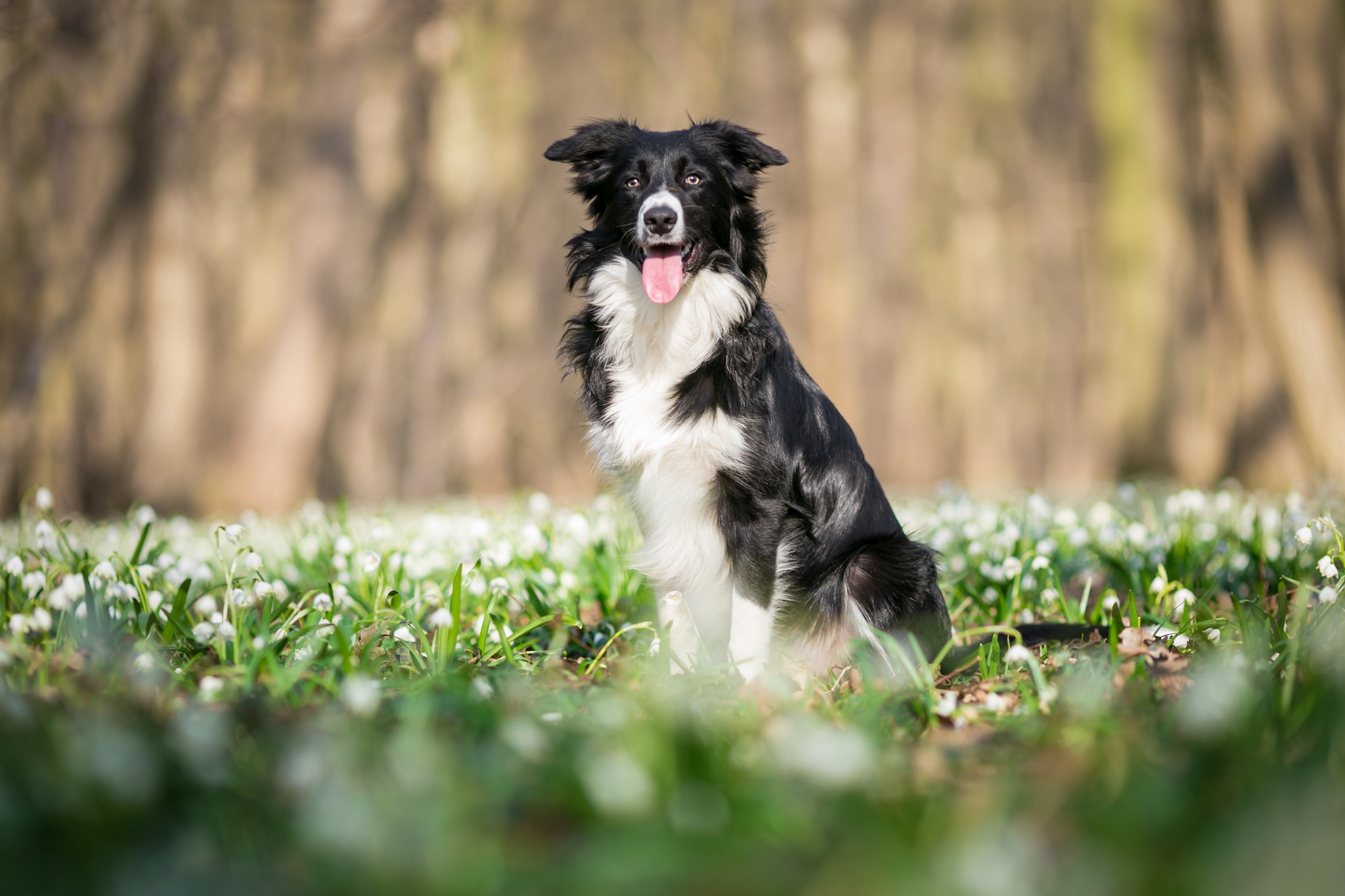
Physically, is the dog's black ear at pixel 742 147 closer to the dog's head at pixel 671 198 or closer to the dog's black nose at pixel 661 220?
the dog's head at pixel 671 198

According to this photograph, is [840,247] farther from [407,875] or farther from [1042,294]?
[407,875]

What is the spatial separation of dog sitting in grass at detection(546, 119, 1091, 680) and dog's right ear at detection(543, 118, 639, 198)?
0.06 ft

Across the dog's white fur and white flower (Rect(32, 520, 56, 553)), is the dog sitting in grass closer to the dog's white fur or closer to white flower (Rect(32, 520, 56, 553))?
the dog's white fur

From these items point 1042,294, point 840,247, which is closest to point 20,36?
point 840,247

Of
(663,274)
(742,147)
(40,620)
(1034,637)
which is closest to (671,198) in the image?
(663,274)

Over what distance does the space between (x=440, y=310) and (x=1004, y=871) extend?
1494cm

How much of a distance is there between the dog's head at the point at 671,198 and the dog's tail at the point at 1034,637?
158cm

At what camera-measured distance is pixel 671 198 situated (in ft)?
12.1

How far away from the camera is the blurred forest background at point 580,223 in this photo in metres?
9.51

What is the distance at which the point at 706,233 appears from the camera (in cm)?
385

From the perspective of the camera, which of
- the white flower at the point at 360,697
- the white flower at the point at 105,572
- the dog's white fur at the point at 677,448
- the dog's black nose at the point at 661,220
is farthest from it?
the dog's black nose at the point at 661,220

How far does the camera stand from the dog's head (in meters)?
3.76

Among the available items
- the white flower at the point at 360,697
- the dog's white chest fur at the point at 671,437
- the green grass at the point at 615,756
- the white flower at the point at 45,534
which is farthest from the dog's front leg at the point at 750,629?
the white flower at the point at 45,534

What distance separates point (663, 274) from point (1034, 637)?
73.3 inches
